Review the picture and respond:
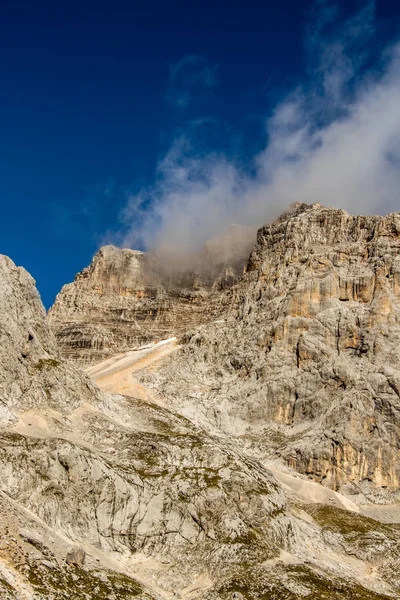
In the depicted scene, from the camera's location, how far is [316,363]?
143875 millimetres

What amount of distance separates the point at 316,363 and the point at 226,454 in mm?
68972

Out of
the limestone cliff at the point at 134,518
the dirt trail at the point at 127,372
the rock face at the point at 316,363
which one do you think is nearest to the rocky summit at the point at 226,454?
the limestone cliff at the point at 134,518

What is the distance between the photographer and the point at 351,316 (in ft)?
490

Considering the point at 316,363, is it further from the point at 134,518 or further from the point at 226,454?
the point at 134,518

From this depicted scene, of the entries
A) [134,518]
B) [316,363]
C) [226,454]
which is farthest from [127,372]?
[134,518]

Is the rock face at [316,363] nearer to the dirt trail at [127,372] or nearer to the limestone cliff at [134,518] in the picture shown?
the dirt trail at [127,372]

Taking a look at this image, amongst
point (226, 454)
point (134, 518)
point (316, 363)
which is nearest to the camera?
point (134, 518)

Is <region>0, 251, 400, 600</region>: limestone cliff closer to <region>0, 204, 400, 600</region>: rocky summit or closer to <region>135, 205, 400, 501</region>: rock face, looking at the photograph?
<region>0, 204, 400, 600</region>: rocky summit

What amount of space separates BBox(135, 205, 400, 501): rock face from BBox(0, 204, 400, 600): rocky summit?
36 cm

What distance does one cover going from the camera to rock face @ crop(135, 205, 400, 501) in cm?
12338

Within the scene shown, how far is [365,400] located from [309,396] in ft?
40.3

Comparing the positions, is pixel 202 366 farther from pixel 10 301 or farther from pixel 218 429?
pixel 10 301

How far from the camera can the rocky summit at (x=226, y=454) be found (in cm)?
5950

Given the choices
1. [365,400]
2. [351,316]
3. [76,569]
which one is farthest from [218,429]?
[76,569]
